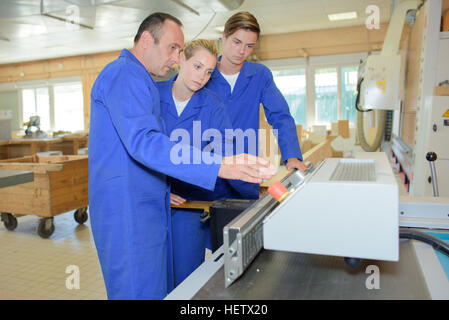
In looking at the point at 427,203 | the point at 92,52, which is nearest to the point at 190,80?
the point at 427,203

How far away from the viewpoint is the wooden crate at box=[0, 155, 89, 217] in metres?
3.31

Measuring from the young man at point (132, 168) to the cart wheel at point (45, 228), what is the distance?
2.67 metres

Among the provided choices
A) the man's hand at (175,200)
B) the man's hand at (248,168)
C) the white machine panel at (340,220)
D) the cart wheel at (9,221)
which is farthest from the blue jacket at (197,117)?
the cart wheel at (9,221)

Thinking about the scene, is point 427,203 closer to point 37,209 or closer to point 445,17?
point 445,17

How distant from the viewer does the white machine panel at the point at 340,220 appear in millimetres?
706

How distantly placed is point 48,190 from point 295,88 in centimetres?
637

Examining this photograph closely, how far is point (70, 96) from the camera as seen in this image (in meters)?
10.4

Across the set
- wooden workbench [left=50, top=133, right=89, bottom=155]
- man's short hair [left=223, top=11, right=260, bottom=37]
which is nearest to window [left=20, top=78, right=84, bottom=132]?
wooden workbench [left=50, top=133, right=89, bottom=155]

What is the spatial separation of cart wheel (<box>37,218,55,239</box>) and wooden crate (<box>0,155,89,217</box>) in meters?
0.08

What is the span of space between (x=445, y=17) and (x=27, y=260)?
368 cm

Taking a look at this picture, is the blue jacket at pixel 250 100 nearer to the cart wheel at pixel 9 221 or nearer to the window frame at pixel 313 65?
the cart wheel at pixel 9 221

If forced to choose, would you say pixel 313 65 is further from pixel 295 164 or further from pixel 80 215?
pixel 295 164

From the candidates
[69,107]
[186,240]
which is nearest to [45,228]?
[186,240]

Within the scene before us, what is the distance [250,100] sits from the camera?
6.12 feet
